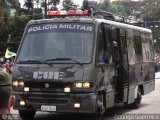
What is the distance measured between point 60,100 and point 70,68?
69 cm

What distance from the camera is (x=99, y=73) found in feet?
32.3

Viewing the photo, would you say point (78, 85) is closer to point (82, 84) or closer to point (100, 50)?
point (82, 84)

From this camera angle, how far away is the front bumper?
9305 mm

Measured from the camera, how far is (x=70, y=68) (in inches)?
375

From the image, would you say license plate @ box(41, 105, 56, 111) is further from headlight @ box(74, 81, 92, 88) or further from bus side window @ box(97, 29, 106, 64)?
bus side window @ box(97, 29, 106, 64)

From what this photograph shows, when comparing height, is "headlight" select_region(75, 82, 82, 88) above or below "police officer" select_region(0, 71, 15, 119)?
below

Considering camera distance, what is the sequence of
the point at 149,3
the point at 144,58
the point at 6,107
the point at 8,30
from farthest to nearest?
the point at 149,3 < the point at 8,30 < the point at 144,58 < the point at 6,107

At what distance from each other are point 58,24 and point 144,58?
182 inches

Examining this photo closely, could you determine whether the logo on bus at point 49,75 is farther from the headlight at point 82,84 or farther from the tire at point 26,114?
the tire at point 26,114

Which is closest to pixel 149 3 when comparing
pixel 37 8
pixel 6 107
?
pixel 37 8

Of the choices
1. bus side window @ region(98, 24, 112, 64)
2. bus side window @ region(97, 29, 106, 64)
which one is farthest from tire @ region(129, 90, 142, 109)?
bus side window @ region(97, 29, 106, 64)

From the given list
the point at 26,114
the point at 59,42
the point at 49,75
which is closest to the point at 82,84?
the point at 49,75

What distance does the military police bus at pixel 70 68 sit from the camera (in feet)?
30.9

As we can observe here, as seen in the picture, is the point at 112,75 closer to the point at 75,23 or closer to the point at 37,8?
the point at 75,23
